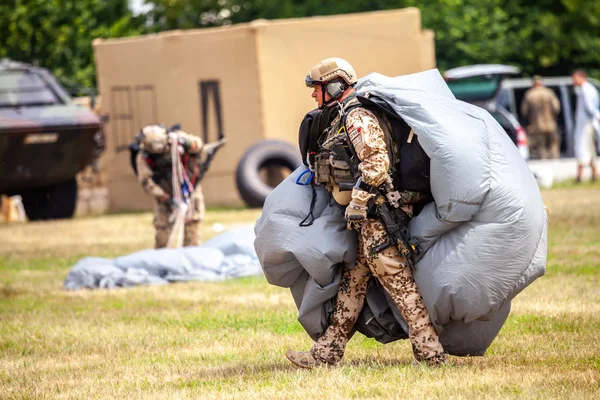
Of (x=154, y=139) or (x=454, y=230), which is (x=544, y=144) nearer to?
(x=154, y=139)

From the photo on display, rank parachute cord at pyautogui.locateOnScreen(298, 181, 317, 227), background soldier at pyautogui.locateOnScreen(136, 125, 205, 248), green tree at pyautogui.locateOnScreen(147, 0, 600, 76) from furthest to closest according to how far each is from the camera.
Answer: green tree at pyautogui.locateOnScreen(147, 0, 600, 76) → background soldier at pyautogui.locateOnScreen(136, 125, 205, 248) → parachute cord at pyautogui.locateOnScreen(298, 181, 317, 227)

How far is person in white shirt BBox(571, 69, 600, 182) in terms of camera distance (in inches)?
770

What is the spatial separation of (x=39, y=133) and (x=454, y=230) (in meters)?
13.4

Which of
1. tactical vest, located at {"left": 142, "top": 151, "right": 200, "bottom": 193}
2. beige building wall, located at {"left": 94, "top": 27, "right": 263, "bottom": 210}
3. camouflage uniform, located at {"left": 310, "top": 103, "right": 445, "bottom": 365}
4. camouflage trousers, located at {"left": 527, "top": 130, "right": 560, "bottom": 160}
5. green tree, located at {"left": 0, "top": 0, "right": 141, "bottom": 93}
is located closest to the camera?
camouflage uniform, located at {"left": 310, "top": 103, "right": 445, "bottom": 365}

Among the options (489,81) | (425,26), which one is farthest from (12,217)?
(425,26)

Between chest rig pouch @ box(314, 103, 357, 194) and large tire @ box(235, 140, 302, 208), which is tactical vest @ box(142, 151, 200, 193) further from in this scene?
large tire @ box(235, 140, 302, 208)

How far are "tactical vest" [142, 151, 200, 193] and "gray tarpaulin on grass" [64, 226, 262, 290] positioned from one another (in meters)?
0.85

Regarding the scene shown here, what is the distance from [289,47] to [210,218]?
3.94 m

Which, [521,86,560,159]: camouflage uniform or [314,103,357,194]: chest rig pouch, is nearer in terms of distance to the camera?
[314,103,357,194]: chest rig pouch

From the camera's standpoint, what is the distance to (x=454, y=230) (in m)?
6.36

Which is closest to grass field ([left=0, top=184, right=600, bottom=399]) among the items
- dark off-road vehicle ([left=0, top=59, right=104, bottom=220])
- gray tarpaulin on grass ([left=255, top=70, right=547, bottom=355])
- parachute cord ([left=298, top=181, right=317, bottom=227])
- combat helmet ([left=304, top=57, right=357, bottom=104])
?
gray tarpaulin on grass ([left=255, top=70, right=547, bottom=355])

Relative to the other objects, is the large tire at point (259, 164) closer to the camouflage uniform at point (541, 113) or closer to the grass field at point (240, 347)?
the grass field at point (240, 347)

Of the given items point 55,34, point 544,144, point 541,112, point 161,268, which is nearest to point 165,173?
point 161,268

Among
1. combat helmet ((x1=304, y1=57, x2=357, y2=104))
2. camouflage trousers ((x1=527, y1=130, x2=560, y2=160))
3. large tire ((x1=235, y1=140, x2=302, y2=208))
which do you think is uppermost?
combat helmet ((x1=304, y1=57, x2=357, y2=104))
